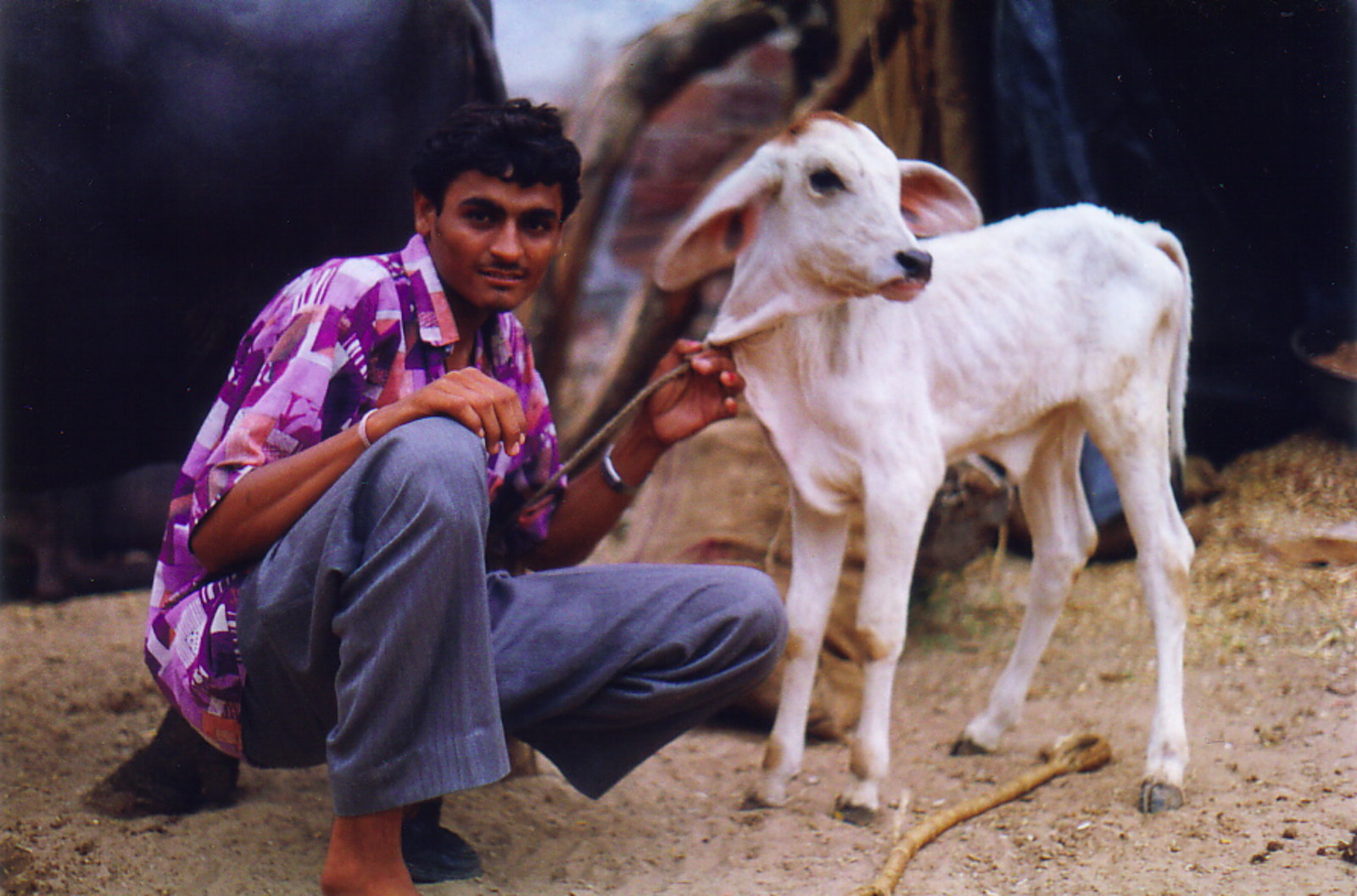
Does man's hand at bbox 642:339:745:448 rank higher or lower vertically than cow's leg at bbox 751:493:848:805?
higher

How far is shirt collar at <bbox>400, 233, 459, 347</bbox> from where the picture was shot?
2.10 metres

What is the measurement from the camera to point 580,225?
418 cm

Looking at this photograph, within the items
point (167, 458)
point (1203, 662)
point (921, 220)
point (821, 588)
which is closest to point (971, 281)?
point (921, 220)

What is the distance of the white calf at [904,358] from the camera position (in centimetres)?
233

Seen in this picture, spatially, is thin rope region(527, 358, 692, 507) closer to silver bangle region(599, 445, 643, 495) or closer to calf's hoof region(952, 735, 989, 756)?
silver bangle region(599, 445, 643, 495)

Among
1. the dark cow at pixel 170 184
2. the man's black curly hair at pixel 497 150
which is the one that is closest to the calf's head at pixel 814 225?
the man's black curly hair at pixel 497 150

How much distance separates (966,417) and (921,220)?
40 cm

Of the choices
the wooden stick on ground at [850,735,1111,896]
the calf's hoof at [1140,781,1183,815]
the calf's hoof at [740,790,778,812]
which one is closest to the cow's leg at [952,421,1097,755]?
the wooden stick on ground at [850,735,1111,896]

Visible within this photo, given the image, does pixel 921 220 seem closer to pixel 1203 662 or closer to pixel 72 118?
pixel 1203 662

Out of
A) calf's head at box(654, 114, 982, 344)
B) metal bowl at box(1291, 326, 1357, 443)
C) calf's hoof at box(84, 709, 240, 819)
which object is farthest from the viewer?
metal bowl at box(1291, 326, 1357, 443)

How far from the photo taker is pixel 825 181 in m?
2.27

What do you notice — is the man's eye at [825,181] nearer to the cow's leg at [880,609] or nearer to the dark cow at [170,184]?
the cow's leg at [880,609]

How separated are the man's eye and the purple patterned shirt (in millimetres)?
695

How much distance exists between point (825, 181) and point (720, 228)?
26 cm
